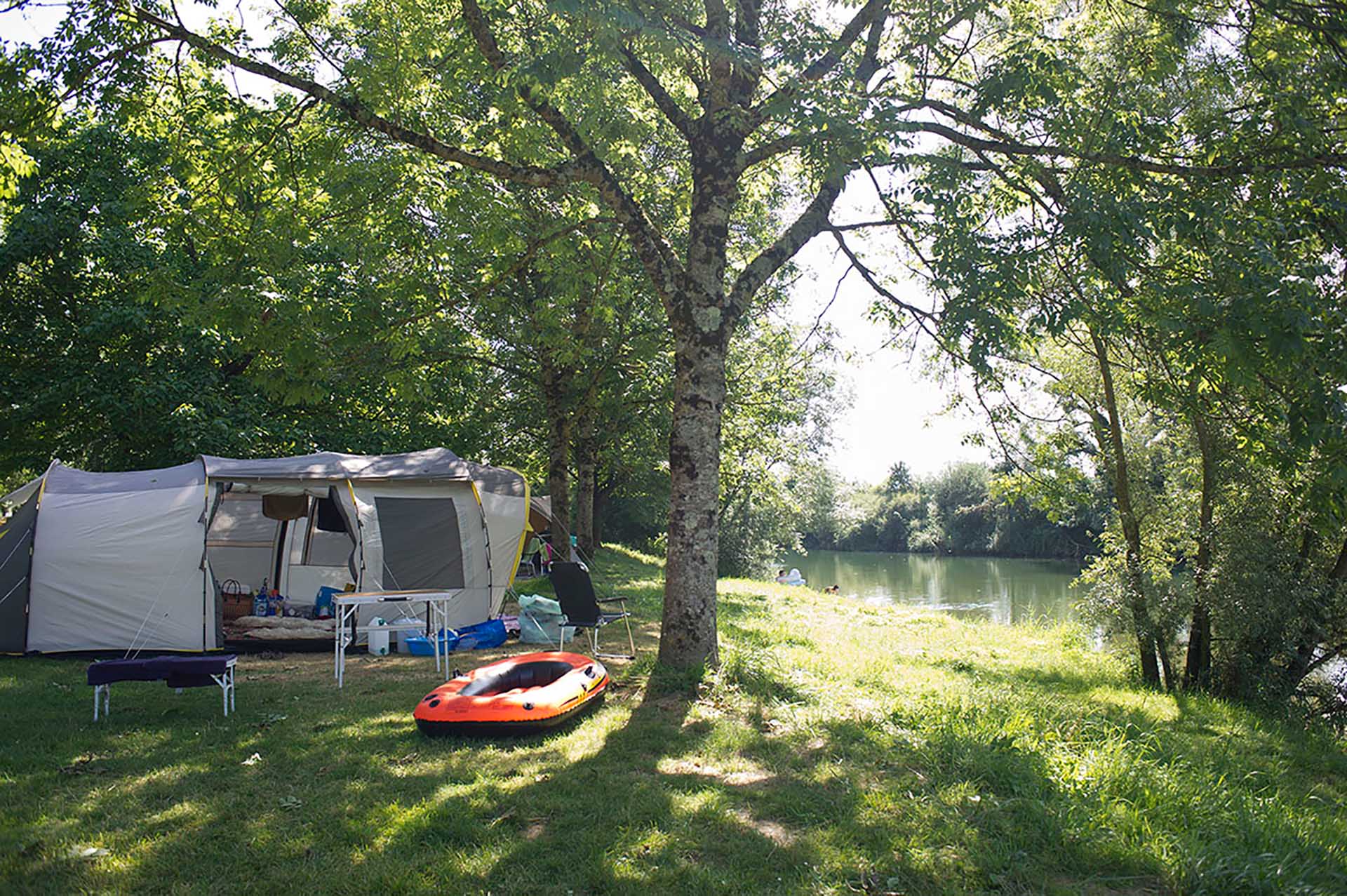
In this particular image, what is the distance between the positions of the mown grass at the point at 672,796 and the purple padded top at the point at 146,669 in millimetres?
338

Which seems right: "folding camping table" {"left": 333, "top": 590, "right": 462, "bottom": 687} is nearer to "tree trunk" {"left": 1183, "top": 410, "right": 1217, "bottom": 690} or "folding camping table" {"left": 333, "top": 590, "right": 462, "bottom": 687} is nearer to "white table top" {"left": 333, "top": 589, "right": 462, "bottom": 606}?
"white table top" {"left": 333, "top": 589, "right": 462, "bottom": 606}

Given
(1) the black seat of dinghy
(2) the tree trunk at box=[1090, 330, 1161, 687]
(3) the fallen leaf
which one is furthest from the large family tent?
(2) the tree trunk at box=[1090, 330, 1161, 687]

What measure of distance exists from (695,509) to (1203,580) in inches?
233

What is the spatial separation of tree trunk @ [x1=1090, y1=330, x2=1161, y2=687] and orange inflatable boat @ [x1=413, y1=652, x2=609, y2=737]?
6.41 meters

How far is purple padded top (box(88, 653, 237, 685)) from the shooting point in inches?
211

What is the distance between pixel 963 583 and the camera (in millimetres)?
29531

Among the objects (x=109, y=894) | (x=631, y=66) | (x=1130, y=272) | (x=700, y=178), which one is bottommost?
(x=109, y=894)

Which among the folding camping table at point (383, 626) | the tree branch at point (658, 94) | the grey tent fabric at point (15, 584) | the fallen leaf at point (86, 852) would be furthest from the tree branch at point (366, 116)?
the grey tent fabric at point (15, 584)

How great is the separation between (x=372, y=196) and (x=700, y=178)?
3072mm

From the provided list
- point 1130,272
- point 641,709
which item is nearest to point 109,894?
point 641,709

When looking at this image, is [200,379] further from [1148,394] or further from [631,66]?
[1148,394]

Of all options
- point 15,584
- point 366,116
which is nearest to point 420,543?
point 15,584

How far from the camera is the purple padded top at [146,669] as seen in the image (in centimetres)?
536

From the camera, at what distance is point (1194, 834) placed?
11.7 ft
